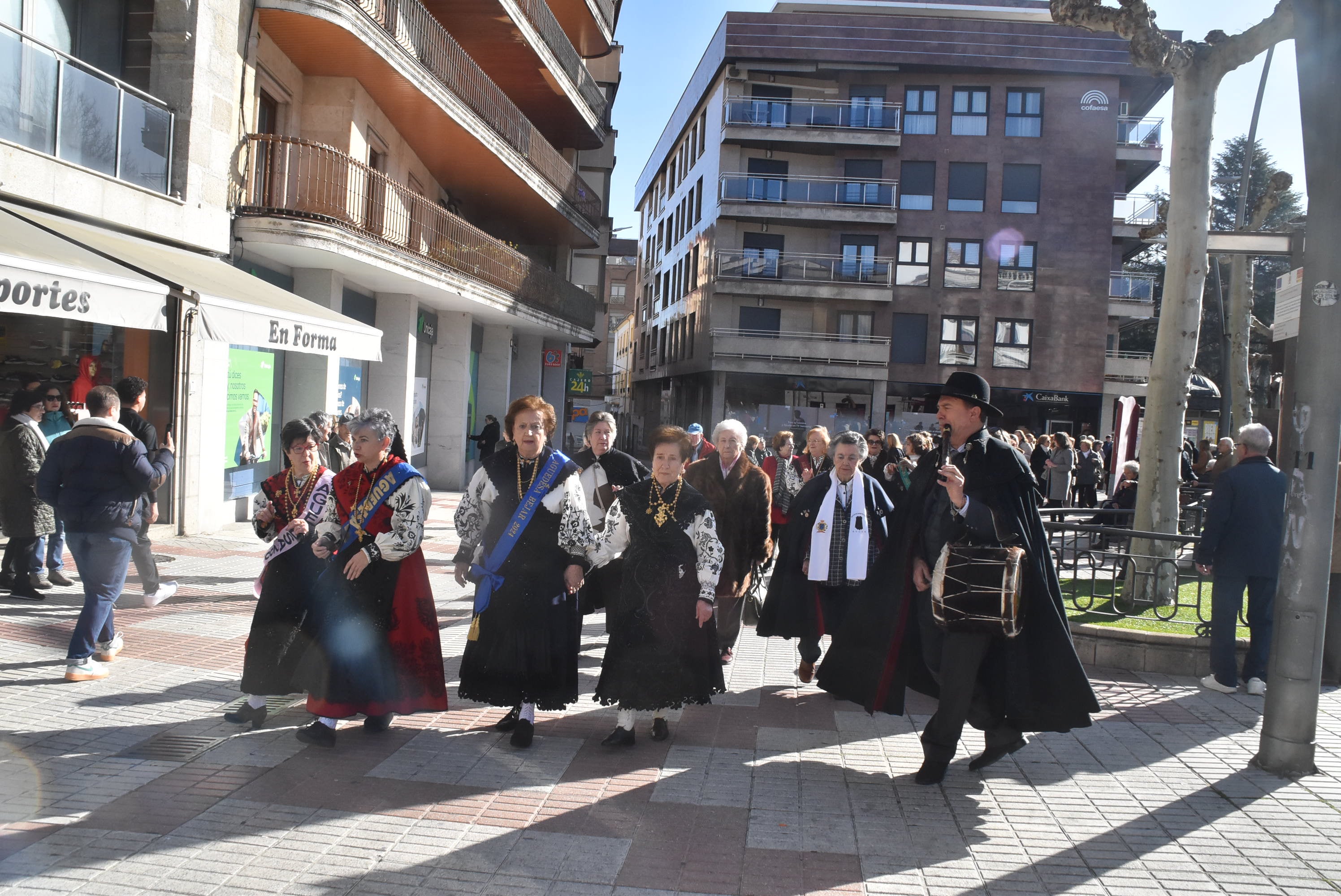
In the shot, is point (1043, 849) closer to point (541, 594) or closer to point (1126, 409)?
point (541, 594)

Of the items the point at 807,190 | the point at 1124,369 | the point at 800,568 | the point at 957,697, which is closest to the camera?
the point at 957,697

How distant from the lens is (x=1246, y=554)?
6.89 meters

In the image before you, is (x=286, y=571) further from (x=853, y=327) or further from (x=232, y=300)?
(x=853, y=327)

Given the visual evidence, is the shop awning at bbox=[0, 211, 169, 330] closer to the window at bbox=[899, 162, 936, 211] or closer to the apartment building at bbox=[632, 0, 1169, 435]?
the apartment building at bbox=[632, 0, 1169, 435]

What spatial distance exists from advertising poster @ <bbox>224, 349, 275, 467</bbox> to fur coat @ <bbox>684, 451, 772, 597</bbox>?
8.49m

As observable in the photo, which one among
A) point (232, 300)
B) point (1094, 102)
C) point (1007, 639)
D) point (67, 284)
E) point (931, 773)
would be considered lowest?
point (931, 773)

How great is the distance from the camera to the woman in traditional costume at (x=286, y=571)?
17.7 ft

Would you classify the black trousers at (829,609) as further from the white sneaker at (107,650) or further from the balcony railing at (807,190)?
the balcony railing at (807,190)

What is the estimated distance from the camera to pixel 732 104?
41281mm

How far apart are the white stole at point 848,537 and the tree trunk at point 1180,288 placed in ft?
12.7

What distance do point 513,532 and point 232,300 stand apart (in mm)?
6036

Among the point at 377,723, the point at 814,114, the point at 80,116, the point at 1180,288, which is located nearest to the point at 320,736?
the point at 377,723

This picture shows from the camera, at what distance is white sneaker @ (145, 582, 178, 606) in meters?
8.34

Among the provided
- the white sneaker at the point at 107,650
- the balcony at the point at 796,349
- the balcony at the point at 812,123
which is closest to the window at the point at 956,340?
the balcony at the point at 796,349
